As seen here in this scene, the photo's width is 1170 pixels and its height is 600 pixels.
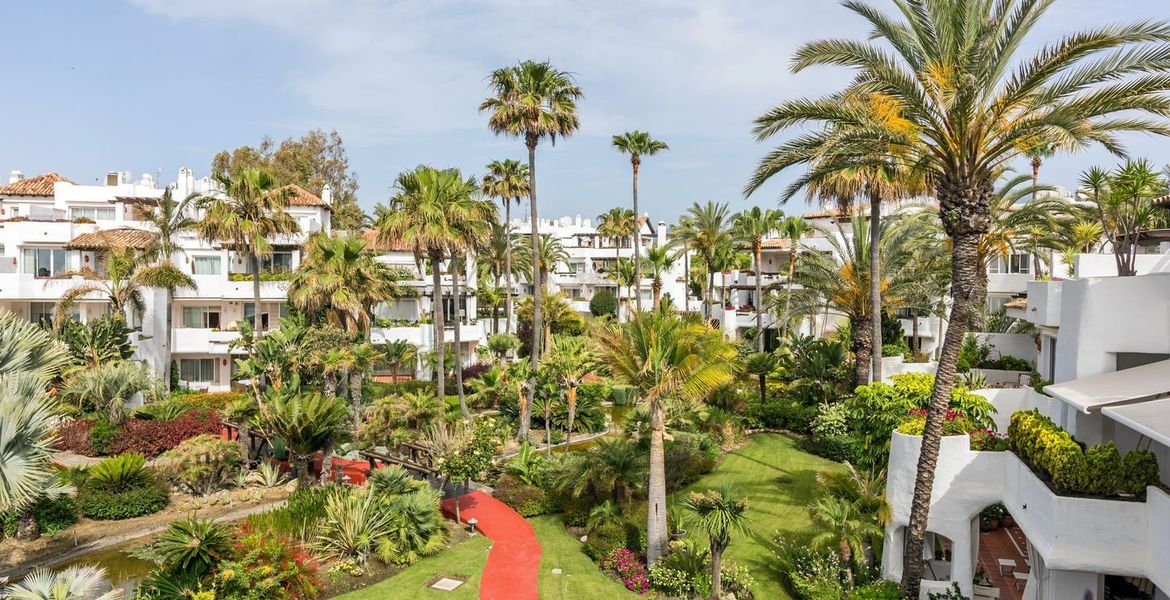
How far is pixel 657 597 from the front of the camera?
16.2 metres

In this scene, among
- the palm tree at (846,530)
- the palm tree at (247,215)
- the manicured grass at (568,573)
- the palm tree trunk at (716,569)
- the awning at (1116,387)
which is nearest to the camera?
the awning at (1116,387)

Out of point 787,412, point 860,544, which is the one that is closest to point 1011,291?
point 787,412

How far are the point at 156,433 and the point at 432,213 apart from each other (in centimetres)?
1405

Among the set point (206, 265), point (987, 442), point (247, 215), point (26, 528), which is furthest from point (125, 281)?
point (987, 442)

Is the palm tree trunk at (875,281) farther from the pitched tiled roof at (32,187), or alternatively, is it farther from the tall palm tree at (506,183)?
the pitched tiled roof at (32,187)

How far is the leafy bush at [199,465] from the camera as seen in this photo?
22625mm

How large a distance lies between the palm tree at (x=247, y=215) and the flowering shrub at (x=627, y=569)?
2276 centimetres

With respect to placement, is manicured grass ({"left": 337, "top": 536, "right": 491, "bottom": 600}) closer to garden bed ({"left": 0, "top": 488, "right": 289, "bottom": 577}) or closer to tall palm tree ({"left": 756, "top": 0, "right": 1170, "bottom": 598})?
garden bed ({"left": 0, "top": 488, "right": 289, "bottom": 577})

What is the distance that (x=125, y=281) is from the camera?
117ft

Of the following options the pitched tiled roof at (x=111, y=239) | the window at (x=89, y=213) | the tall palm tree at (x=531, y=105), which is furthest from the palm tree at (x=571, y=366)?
the window at (x=89, y=213)

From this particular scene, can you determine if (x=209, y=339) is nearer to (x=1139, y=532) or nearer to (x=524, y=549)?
(x=524, y=549)

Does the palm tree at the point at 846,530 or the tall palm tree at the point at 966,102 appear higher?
the tall palm tree at the point at 966,102

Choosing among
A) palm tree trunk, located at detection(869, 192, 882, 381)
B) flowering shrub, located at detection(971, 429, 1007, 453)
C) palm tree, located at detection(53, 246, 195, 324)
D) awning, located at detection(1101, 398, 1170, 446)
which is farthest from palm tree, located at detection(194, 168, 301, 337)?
awning, located at detection(1101, 398, 1170, 446)

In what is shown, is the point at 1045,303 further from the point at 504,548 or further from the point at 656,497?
the point at 504,548
